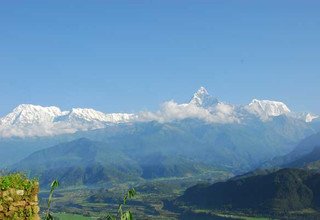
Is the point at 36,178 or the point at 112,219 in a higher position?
the point at 36,178

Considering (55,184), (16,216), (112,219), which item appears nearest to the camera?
(55,184)

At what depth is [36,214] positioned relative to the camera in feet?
93.1

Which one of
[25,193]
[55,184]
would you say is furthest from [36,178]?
[55,184]

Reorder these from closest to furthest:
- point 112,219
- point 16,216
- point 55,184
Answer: point 55,184 → point 112,219 → point 16,216

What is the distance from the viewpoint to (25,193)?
27641 millimetres

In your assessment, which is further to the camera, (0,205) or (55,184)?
(0,205)

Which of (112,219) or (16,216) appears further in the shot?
(16,216)

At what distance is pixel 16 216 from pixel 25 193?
4.22 ft

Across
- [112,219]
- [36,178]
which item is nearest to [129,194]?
[112,219]

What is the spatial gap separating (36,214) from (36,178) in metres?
2.06

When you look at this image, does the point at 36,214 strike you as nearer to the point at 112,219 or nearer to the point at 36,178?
the point at 36,178

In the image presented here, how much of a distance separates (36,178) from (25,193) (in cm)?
100

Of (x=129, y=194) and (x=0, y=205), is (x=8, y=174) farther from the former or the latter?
(x=129, y=194)

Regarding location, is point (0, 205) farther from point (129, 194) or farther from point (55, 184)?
point (129, 194)
